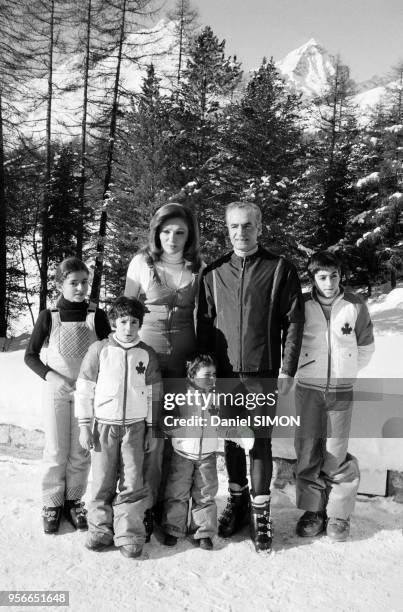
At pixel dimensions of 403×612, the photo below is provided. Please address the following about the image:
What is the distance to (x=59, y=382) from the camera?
3256 mm

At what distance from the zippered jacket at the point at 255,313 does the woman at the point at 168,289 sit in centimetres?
16

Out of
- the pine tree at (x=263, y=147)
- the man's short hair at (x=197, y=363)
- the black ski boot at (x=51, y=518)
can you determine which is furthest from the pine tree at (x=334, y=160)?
the black ski boot at (x=51, y=518)

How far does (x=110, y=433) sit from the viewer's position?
2982mm

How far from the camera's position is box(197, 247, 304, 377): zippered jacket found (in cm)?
298

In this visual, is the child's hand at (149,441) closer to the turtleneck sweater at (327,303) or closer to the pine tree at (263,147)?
the turtleneck sweater at (327,303)

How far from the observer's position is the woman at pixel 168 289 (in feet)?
10.2

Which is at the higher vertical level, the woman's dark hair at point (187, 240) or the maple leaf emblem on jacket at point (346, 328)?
the woman's dark hair at point (187, 240)

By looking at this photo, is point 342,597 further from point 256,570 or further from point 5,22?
point 5,22

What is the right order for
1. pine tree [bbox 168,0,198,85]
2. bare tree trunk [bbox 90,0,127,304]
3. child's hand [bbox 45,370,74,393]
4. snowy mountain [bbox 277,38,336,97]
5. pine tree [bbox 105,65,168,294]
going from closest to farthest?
1. child's hand [bbox 45,370,74,393]
2. pine tree [bbox 105,65,168,294]
3. bare tree trunk [bbox 90,0,127,304]
4. pine tree [bbox 168,0,198,85]
5. snowy mountain [bbox 277,38,336,97]

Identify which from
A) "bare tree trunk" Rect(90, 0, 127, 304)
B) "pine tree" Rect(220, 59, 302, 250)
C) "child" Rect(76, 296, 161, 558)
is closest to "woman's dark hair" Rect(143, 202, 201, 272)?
"child" Rect(76, 296, 161, 558)

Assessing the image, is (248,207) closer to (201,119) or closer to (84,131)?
(201,119)

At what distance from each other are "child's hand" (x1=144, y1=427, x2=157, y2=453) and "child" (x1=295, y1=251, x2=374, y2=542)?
1.02m

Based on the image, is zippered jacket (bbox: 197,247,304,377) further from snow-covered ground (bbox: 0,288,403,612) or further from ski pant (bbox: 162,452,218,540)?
snow-covered ground (bbox: 0,288,403,612)

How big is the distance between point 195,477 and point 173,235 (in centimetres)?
161
